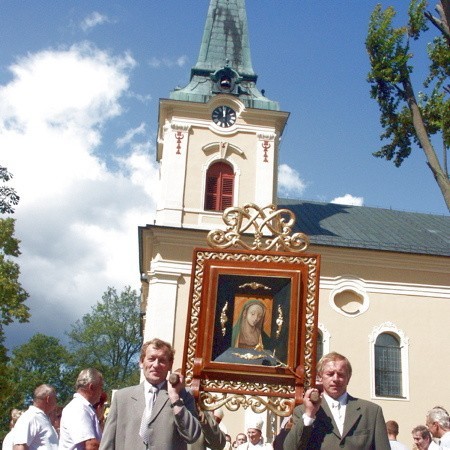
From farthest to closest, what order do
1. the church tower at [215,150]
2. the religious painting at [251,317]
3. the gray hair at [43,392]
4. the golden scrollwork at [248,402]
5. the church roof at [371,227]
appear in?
the church roof at [371,227] < the church tower at [215,150] < the religious painting at [251,317] < the golden scrollwork at [248,402] < the gray hair at [43,392]

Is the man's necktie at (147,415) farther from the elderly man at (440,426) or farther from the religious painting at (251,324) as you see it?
the elderly man at (440,426)

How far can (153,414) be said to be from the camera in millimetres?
4688

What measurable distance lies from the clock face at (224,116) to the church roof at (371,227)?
14.9 ft

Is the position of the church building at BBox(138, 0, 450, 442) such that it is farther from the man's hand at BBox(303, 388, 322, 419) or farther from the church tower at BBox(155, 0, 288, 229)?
the man's hand at BBox(303, 388, 322, 419)

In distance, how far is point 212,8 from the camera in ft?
88.5

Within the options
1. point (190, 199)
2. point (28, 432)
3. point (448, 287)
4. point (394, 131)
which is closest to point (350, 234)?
point (448, 287)

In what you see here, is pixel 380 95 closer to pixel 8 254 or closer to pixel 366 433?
pixel 366 433

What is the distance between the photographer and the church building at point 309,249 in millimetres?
19828

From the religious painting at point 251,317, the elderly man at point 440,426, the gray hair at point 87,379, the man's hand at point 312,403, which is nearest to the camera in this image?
the man's hand at point 312,403

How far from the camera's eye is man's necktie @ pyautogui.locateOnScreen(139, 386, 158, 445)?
4619mm

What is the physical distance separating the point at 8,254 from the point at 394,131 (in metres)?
15.0

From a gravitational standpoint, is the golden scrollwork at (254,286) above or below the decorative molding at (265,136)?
below

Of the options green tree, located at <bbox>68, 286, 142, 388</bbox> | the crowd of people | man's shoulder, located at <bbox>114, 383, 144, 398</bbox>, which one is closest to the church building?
the crowd of people

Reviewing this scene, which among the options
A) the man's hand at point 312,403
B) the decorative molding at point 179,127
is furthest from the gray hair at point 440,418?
the decorative molding at point 179,127
